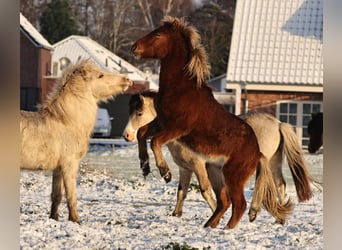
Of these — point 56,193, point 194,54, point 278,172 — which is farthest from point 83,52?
point 194,54

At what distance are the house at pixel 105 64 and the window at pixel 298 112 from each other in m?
8.47

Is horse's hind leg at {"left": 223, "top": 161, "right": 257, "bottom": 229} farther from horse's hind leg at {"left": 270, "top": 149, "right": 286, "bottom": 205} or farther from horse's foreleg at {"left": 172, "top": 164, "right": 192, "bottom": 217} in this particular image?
horse's hind leg at {"left": 270, "top": 149, "right": 286, "bottom": 205}

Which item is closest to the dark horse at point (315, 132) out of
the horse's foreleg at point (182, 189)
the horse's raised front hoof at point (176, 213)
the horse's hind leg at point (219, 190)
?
the horse's foreleg at point (182, 189)

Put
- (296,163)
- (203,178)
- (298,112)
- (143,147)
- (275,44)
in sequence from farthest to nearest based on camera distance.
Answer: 1. (275,44)
2. (298,112)
3. (296,163)
4. (203,178)
5. (143,147)

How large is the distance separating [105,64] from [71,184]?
22.8 meters

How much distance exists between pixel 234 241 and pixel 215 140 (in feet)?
2.96

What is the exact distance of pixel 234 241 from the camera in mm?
5195

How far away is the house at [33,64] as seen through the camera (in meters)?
26.4

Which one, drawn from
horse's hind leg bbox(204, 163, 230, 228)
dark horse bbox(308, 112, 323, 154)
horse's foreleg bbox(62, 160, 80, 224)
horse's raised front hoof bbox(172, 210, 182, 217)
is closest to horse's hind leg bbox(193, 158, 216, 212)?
horse's raised front hoof bbox(172, 210, 182, 217)

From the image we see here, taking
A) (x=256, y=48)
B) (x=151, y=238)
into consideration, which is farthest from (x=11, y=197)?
(x=256, y=48)

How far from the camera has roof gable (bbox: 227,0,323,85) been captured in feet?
63.8

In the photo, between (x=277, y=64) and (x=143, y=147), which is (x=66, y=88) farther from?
(x=277, y=64)

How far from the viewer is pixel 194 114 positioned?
5.64 m

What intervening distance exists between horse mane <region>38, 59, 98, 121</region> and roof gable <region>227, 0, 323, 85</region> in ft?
41.6
